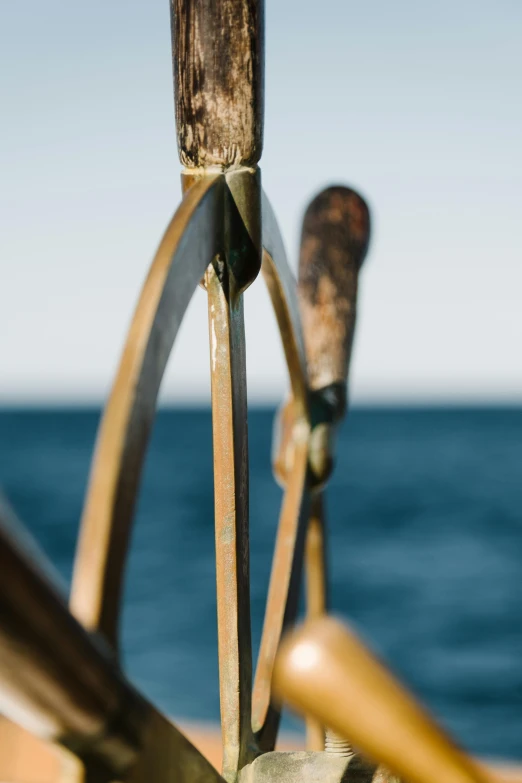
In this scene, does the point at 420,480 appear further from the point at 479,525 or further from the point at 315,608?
the point at 315,608

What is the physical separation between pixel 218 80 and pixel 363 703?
19.0 inches

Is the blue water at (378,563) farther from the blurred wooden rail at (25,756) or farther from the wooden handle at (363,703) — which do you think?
the wooden handle at (363,703)

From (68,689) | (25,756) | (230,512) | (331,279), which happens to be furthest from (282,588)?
(25,756)

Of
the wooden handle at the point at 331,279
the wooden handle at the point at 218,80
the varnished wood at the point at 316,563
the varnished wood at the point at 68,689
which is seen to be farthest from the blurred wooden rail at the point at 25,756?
the varnished wood at the point at 68,689

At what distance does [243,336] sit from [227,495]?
0.13 meters

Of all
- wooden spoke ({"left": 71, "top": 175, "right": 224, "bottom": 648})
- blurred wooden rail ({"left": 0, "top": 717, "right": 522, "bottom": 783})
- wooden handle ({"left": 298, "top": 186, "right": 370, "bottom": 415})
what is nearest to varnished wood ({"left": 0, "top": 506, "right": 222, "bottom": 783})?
wooden spoke ({"left": 71, "top": 175, "right": 224, "bottom": 648})

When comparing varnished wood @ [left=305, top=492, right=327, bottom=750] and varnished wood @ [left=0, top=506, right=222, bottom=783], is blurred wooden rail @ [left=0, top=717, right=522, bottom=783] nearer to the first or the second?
varnished wood @ [left=305, top=492, right=327, bottom=750]

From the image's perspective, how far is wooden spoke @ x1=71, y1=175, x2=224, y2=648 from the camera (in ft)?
1.56

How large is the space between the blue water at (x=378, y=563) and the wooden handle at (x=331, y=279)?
11.2 feet

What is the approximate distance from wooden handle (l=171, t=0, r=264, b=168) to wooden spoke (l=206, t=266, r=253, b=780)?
0.29 feet

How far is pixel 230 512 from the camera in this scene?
2.56ft

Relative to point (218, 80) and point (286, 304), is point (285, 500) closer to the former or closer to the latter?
point (286, 304)

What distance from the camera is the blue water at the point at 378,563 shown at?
10070 millimetres

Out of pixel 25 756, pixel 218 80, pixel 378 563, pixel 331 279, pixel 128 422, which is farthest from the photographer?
pixel 378 563
